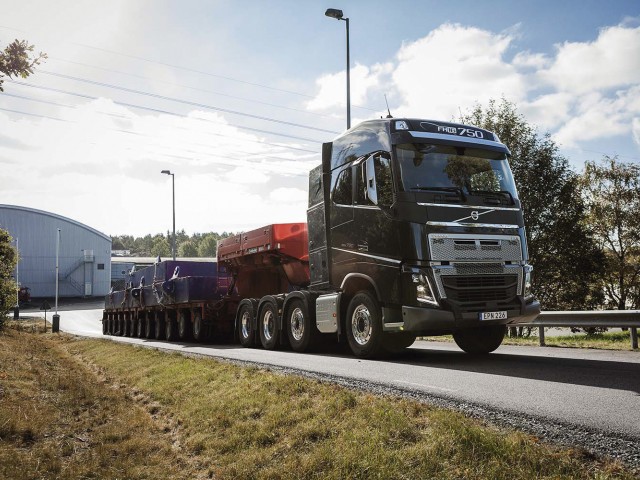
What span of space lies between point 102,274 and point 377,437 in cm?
8620

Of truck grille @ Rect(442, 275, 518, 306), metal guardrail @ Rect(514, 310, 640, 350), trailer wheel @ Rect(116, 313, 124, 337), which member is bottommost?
trailer wheel @ Rect(116, 313, 124, 337)

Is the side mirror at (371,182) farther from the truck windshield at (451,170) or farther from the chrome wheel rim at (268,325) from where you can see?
the chrome wheel rim at (268,325)

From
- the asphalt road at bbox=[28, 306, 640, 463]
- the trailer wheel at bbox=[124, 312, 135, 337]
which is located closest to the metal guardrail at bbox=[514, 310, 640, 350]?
the asphalt road at bbox=[28, 306, 640, 463]

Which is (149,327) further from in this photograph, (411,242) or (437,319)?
(437,319)

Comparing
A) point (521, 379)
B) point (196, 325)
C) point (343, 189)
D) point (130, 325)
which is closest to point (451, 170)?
point (343, 189)

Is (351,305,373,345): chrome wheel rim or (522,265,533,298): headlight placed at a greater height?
(522,265,533,298): headlight

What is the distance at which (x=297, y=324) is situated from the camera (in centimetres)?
1201

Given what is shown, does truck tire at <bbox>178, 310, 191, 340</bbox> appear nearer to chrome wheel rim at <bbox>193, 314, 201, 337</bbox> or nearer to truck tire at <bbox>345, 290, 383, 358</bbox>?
chrome wheel rim at <bbox>193, 314, 201, 337</bbox>

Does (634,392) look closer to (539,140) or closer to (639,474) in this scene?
(639,474)

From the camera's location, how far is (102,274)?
278 ft

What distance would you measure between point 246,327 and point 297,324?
2.90m

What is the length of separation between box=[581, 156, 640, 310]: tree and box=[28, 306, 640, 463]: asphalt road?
20.5 meters

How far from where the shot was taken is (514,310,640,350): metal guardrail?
404 inches

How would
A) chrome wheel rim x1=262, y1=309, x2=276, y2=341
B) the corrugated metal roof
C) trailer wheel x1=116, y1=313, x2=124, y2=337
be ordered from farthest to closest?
the corrugated metal roof, trailer wheel x1=116, y1=313, x2=124, y2=337, chrome wheel rim x1=262, y1=309, x2=276, y2=341
